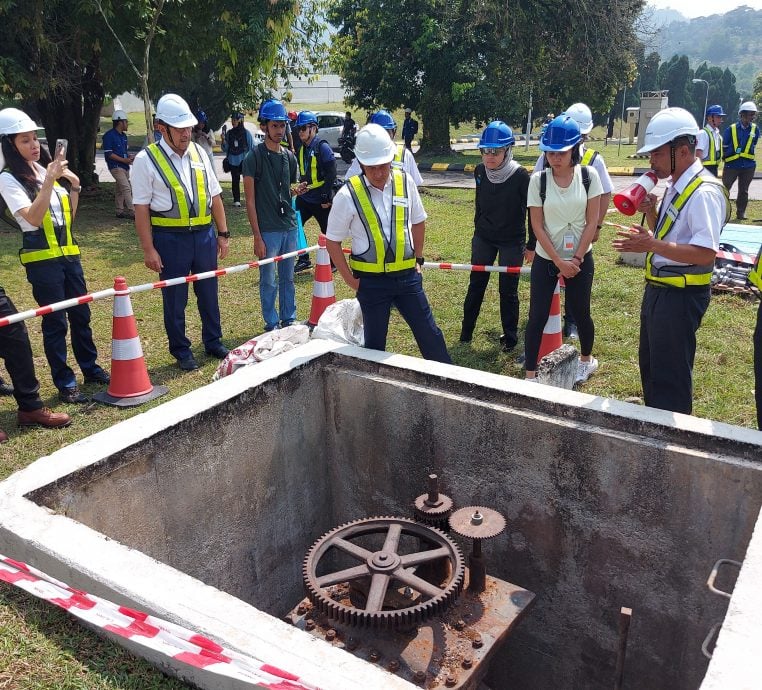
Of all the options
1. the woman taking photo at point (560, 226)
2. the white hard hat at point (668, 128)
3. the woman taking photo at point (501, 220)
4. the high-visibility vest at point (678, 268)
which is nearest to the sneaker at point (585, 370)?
the woman taking photo at point (560, 226)

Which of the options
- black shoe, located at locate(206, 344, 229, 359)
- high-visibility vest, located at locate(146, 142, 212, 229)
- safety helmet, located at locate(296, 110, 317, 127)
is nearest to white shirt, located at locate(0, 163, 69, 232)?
high-visibility vest, located at locate(146, 142, 212, 229)

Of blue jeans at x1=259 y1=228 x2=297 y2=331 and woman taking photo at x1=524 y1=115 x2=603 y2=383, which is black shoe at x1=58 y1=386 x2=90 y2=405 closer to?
blue jeans at x1=259 y1=228 x2=297 y2=331

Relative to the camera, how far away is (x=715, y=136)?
12.0 meters

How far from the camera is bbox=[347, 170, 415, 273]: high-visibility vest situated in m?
4.46

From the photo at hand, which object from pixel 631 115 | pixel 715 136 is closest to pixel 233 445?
pixel 715 136

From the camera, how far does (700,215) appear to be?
3.57m

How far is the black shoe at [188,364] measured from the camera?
6.37 m

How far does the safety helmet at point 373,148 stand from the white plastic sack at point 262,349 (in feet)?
5.41

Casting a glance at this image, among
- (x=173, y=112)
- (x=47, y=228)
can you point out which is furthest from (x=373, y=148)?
(x=47, y=228)

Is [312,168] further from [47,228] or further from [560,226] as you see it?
[560,226]

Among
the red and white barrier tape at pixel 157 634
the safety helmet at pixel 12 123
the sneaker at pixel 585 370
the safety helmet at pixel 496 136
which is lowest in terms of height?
the sneaker at pixel 585 370

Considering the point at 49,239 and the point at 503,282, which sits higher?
the point at 49,239

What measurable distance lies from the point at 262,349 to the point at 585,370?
258cm

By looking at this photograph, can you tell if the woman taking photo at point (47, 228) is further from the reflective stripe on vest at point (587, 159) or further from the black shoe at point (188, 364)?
the reflective stripe on vest at point (587, 159)
